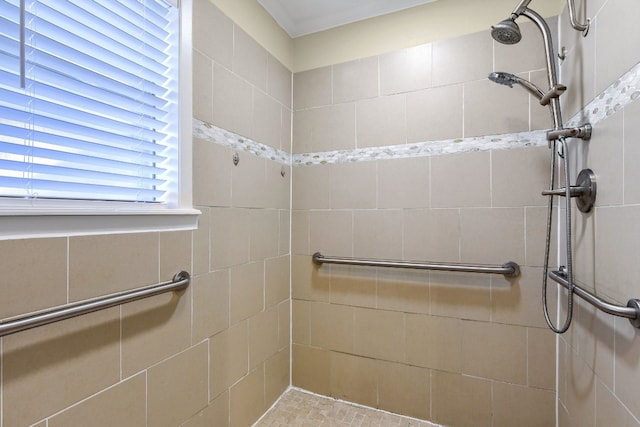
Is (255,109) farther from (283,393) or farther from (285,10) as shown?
(283,393)

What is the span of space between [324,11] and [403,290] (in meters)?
1.70

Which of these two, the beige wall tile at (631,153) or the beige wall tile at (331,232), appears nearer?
the beige wall tile at (631,153)

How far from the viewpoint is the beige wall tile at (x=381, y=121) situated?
1.60 m

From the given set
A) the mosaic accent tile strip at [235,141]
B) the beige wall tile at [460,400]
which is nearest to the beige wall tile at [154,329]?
the mosaic accent tile strip at [235,141]

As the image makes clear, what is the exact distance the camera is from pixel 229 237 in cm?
138

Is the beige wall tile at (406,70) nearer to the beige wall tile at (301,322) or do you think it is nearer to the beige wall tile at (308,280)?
the beige wall tile at (308,280)

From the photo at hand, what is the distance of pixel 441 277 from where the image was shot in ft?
5.02

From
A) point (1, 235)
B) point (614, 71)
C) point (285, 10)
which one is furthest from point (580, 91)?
point (1, 235)

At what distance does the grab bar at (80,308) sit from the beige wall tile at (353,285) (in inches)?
36.4

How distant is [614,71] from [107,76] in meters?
1.61

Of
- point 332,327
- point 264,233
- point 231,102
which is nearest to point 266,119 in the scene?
point 231,102

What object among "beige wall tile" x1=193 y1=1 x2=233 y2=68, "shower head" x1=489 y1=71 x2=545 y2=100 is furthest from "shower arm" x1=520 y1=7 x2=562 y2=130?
"beige wall tile" x1=193 y1=1 x2=233 y2=68

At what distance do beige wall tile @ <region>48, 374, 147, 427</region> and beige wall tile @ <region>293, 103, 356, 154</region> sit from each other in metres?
1.43

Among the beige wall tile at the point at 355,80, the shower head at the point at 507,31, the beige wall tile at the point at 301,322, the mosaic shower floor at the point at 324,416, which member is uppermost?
the beige wall tile at the point at 355,80
